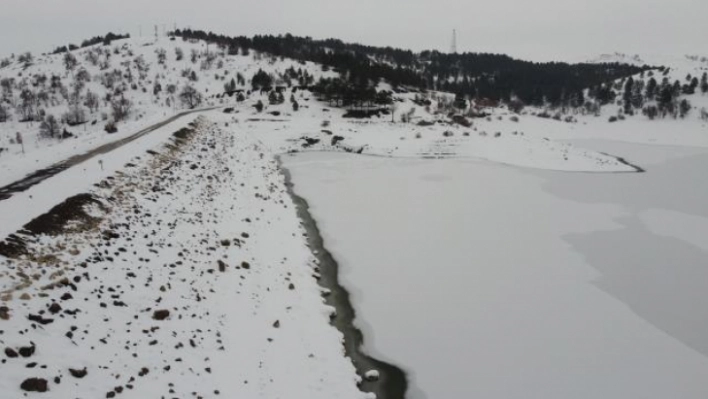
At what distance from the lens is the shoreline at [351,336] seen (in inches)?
452

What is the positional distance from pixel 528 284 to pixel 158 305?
13.2 metres

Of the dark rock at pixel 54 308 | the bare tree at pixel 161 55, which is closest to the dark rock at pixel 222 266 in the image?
the dark rock at pixel 54 308

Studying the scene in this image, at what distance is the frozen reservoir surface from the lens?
39.1 feet

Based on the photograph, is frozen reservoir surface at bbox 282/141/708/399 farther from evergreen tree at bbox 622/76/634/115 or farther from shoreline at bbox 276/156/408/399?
evergreen tree at bbox 622/76/634/115

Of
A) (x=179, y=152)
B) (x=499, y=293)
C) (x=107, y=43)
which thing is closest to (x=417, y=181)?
(x=179, y=152)

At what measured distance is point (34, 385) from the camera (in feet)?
25.0

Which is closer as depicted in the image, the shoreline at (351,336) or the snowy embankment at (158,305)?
the snowy embankment at (158,305)

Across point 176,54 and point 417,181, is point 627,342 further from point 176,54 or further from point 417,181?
point 176,54

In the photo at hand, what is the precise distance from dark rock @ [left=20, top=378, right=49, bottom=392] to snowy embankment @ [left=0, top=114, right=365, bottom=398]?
0.05ft

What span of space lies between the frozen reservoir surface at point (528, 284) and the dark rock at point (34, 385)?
7931 mm

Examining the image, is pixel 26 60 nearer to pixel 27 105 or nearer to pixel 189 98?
pixel 27 105

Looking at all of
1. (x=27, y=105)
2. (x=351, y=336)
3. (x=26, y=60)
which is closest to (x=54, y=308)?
(x=351, y=336)

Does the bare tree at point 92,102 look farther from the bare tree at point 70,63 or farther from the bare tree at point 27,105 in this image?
the bare tree at point 70,63

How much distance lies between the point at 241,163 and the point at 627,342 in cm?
2838
